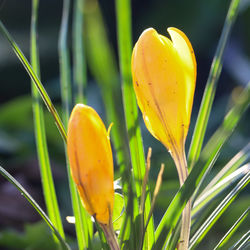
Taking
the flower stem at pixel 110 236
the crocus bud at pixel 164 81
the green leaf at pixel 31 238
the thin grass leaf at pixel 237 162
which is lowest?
the green leaf at pixel 31 238

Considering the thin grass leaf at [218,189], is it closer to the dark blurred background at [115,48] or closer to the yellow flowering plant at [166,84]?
the yellow flowering plant at [166,84]

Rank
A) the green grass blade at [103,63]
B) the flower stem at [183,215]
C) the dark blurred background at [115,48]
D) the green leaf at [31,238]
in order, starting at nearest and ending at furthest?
the green grass blade at [103,63] < the flower stem at [183,215] < the green leaf at [31,238] < the dark blurred background at [115,48]

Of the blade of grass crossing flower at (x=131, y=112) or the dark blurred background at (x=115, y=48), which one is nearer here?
the blade of grass crossing flower at (x=131, y=112)

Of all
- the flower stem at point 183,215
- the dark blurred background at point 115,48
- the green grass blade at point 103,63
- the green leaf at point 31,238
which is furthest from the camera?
the dark blurred background at point 115,48

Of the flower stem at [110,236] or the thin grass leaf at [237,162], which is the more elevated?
the thin grass leaf at [237,162]

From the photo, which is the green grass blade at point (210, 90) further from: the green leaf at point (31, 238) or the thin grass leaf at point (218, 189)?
the green leaf at point (31, 238)

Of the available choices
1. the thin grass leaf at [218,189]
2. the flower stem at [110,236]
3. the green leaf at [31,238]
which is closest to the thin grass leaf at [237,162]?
the thin grass leaf at [218,189]

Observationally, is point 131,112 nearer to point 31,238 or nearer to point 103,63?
point 103,63
